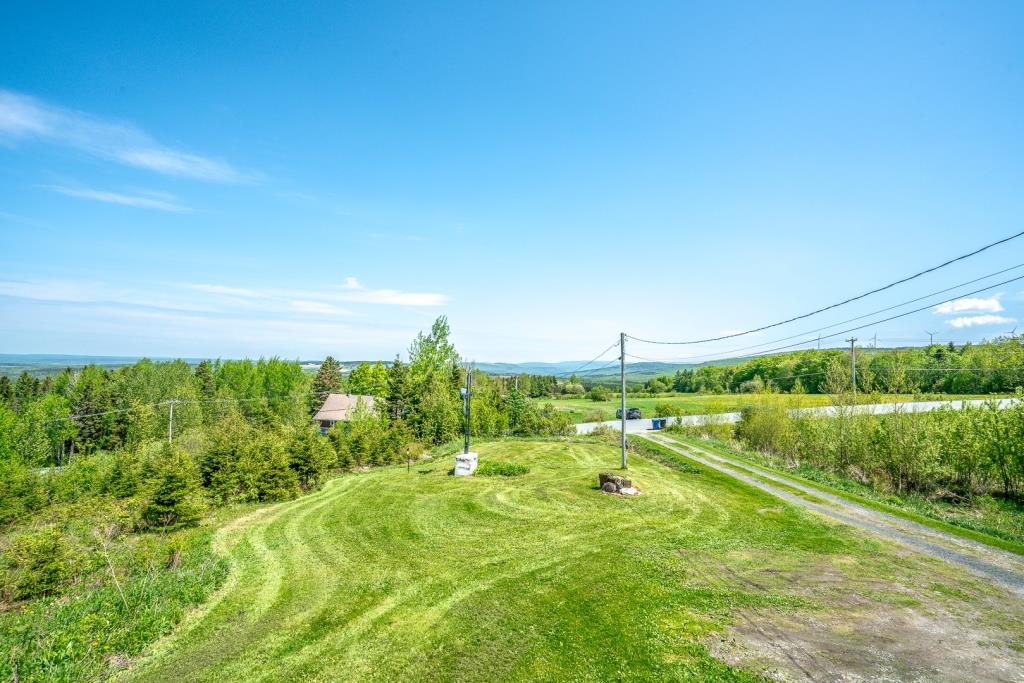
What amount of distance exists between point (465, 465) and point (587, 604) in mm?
16349

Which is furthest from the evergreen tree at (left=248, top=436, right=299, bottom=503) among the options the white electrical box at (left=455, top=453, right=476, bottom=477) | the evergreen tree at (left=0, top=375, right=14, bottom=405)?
the evergreen tree at (left=0, top=375, right=14, bottom=405)

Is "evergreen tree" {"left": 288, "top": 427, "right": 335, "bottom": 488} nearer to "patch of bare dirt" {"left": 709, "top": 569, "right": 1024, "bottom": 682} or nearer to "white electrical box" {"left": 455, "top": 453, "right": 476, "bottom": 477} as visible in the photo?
"white electrical box" {"left": 455, "top": 453, "right": 476, "bottom": 477}

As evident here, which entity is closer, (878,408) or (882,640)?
(882,640)

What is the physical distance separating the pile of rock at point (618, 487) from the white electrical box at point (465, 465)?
7934mm

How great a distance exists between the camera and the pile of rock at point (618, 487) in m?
20.4

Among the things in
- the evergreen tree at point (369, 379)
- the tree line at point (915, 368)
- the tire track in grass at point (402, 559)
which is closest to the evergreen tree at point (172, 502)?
the tire track in grass at point (402, 559)

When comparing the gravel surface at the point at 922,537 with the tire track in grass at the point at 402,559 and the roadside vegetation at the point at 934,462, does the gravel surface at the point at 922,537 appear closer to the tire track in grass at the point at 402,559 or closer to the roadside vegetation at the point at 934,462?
the roadside vegetation at the point at 934,462

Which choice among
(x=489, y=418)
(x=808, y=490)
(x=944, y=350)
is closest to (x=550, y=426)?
(x=489, y=418)

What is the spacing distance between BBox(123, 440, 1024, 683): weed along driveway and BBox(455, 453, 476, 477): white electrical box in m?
7.71

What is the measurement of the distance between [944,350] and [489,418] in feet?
197

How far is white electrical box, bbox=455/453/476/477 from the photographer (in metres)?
25.6

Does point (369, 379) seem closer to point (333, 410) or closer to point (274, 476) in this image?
point (333, 410)

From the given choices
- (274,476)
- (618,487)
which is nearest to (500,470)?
(618,487)

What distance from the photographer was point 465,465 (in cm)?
2572
